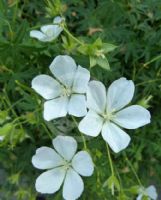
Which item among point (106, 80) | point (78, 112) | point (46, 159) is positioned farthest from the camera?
point (106, 80)

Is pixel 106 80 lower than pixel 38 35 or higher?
lower

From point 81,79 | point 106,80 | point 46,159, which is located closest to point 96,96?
point 81,79

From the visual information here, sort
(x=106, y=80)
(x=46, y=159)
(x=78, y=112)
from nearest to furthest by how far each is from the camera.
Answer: (x=78, y=112), (x=46, y=159), (x=106, y=80)

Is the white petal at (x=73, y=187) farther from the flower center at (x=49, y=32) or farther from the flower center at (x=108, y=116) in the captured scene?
the flower center at (x=49, y=32)

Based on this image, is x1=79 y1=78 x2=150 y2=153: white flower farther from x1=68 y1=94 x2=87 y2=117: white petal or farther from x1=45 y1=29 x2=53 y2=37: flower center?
x1=45 y1=29 x2=53 y2=37: flower center

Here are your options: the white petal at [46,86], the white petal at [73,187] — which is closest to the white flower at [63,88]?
the white petal at [46,86]

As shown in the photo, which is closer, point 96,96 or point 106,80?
point 96,96

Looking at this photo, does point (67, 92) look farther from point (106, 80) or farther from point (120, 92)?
point (106, 80)
